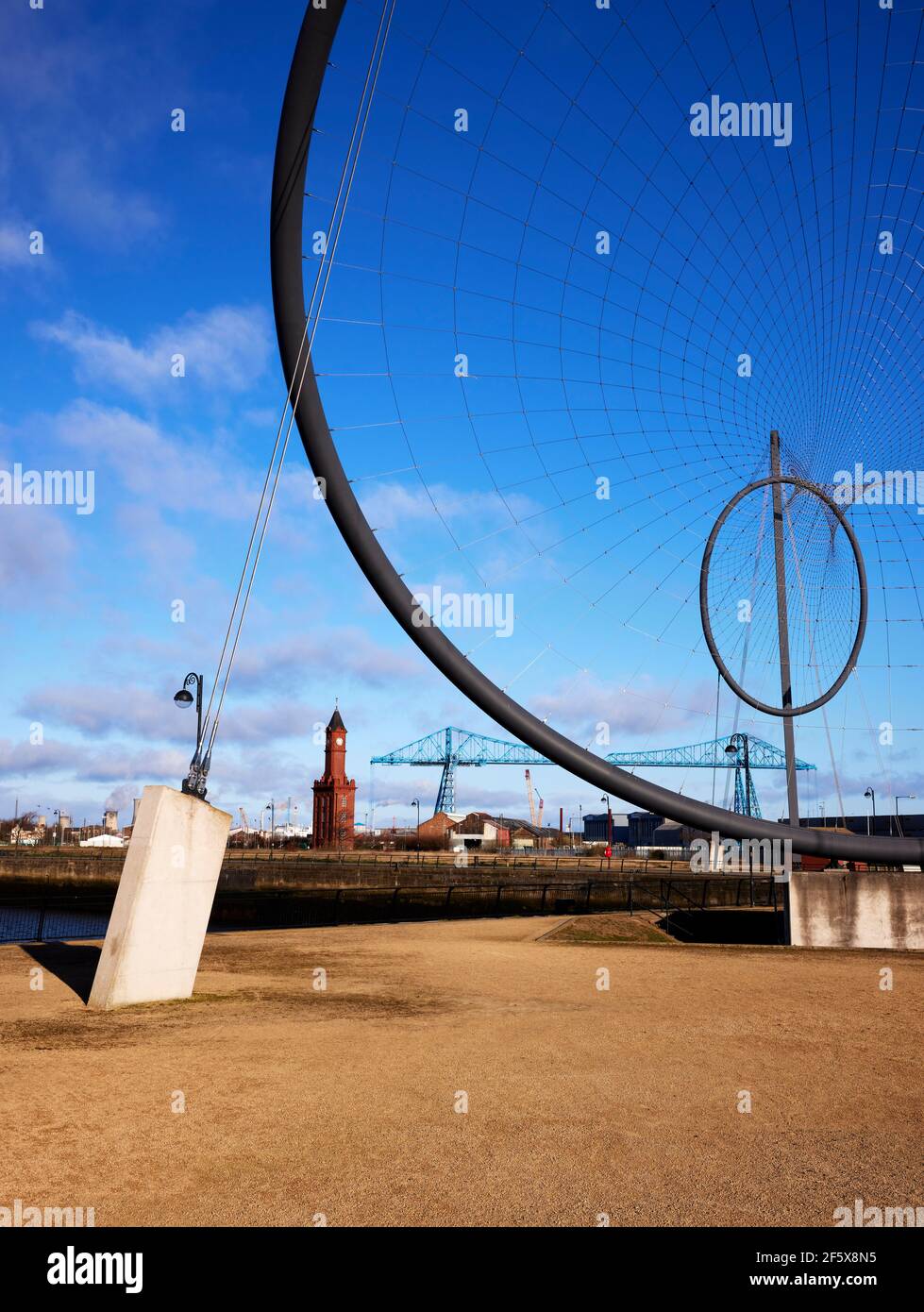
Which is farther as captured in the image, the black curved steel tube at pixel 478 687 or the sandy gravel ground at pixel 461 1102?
the black curved steel tube at pixel 478 687

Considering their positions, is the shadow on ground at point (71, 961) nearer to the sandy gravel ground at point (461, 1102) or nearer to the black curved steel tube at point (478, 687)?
the sandy gravel ground at point (461, 1102)

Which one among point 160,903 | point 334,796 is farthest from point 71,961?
point 334,796

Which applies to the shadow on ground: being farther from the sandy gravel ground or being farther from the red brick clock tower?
the red brick clock tower

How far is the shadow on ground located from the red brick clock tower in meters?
121

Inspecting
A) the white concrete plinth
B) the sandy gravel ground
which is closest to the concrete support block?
the sandy gravel ground

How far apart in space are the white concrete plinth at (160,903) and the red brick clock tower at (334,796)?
128 metres

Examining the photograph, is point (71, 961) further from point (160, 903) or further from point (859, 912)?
point (859, 912)

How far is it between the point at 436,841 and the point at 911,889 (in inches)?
5334

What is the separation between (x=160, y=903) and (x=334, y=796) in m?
135

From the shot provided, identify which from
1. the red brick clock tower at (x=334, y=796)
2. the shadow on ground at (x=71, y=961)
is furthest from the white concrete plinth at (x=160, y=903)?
the red brick clock tower at (x=334, y=796)

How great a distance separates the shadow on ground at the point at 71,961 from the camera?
45.2 feet

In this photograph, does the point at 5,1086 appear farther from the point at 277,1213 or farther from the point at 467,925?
the point at 467,925

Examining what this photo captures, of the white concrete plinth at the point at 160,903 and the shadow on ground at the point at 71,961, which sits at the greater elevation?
the white concrete plinth at the point at 160,903
